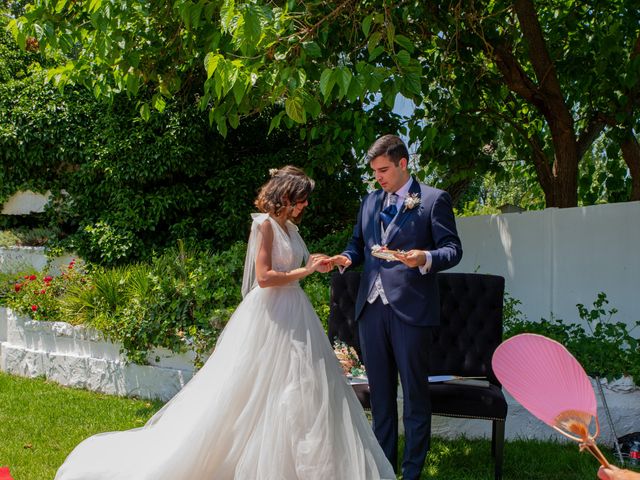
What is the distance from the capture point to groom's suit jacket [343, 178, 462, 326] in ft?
13.4

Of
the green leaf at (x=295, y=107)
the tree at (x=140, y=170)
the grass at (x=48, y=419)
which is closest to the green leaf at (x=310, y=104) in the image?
the green leaf at (x=295, y=107)

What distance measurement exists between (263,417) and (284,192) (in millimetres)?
1294

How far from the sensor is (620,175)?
8797 millimetres

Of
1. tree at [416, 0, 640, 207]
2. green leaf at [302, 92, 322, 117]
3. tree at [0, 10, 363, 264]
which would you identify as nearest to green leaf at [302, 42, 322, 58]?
green leaf at [302, 92, 322, 117]

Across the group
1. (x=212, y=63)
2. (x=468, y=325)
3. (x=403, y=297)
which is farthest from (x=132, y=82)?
(x=468, y=325)

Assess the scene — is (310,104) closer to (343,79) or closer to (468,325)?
(343,79)

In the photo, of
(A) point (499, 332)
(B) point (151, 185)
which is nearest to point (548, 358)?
(A) point (499, 332)

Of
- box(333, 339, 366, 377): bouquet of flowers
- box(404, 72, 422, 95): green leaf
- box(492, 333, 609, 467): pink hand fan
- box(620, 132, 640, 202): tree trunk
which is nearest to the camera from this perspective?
box(492, 333, 609, 467): pink hand fan

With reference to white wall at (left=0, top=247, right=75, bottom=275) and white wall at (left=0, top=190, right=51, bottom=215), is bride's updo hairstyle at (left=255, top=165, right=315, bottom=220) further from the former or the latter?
white wall at (left=0, top=190, right=51, bottom=215)

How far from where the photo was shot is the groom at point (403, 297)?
4094 millimetres

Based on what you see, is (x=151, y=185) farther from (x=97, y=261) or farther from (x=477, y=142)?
(x=477, y=142)

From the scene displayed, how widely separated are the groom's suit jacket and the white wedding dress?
1.49ft

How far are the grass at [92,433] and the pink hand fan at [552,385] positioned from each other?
10.3 feet

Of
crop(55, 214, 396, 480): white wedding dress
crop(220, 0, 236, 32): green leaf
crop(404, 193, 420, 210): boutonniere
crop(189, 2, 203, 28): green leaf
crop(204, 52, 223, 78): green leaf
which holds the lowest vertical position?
crop(55, 214, 396, 480): white wedding dress
